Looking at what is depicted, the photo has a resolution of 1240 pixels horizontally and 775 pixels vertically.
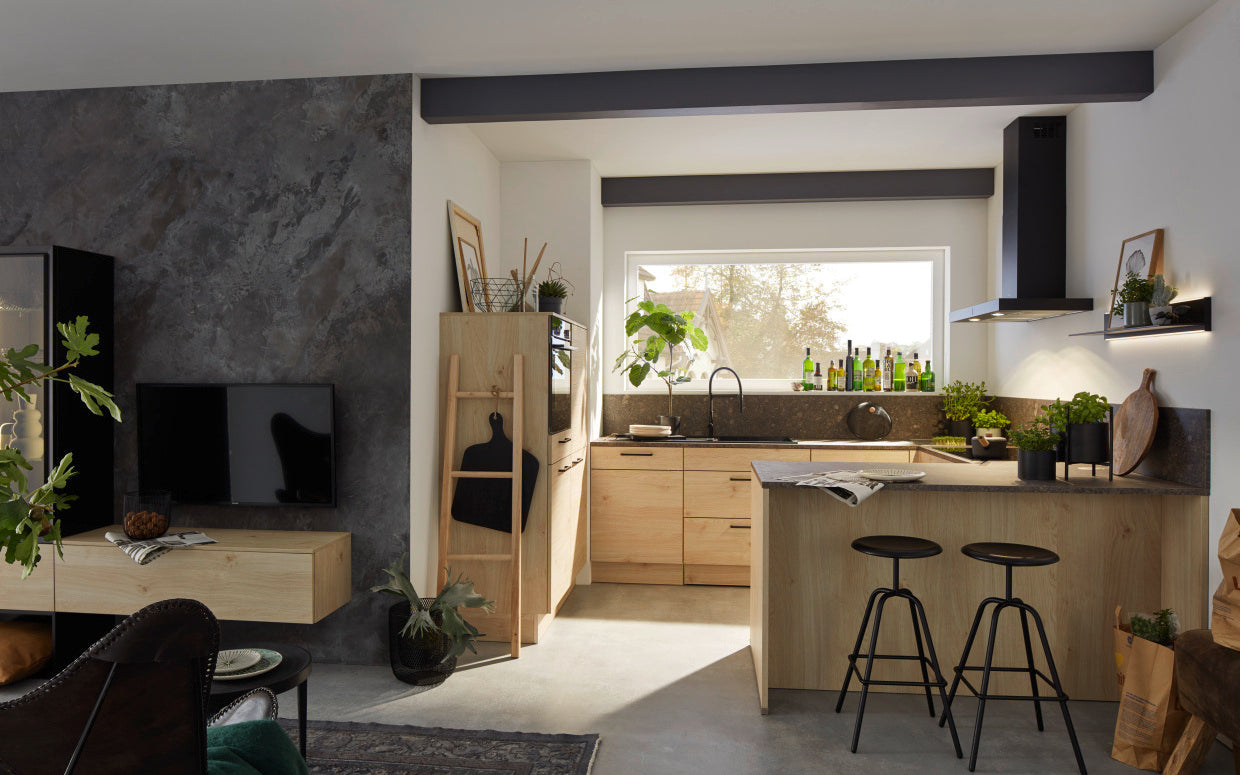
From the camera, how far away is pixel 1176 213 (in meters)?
3.19

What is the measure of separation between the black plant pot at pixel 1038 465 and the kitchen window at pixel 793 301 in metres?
2.38

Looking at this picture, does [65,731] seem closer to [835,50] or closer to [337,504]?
[337,504]

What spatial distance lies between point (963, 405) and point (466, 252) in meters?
3.22

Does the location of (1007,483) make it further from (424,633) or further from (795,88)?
(424,633)

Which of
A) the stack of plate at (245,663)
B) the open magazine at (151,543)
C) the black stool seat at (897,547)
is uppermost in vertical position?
the black stool seat at (897,547)

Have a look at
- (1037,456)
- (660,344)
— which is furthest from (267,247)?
(1037,456)

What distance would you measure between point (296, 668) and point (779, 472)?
197 cm

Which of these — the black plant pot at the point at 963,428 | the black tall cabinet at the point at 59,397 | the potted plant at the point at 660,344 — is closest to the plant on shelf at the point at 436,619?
the black tall cabinet at the point at 59,397

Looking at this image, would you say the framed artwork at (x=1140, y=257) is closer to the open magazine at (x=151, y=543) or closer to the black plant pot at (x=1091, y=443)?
the black plant pot at (x=1091, y=443)

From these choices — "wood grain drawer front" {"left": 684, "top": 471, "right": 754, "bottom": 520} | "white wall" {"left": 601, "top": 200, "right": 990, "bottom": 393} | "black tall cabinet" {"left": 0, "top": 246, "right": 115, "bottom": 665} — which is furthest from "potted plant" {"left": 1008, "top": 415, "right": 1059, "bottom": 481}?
"black tall cabinet" {"left": 0, "top": 246, "right": 115, "bottom": 665}

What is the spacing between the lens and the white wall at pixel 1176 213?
9.36ft

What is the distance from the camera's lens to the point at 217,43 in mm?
3291

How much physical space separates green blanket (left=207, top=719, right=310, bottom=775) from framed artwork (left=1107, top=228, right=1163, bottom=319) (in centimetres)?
338

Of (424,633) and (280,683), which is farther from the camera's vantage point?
(424,633)
